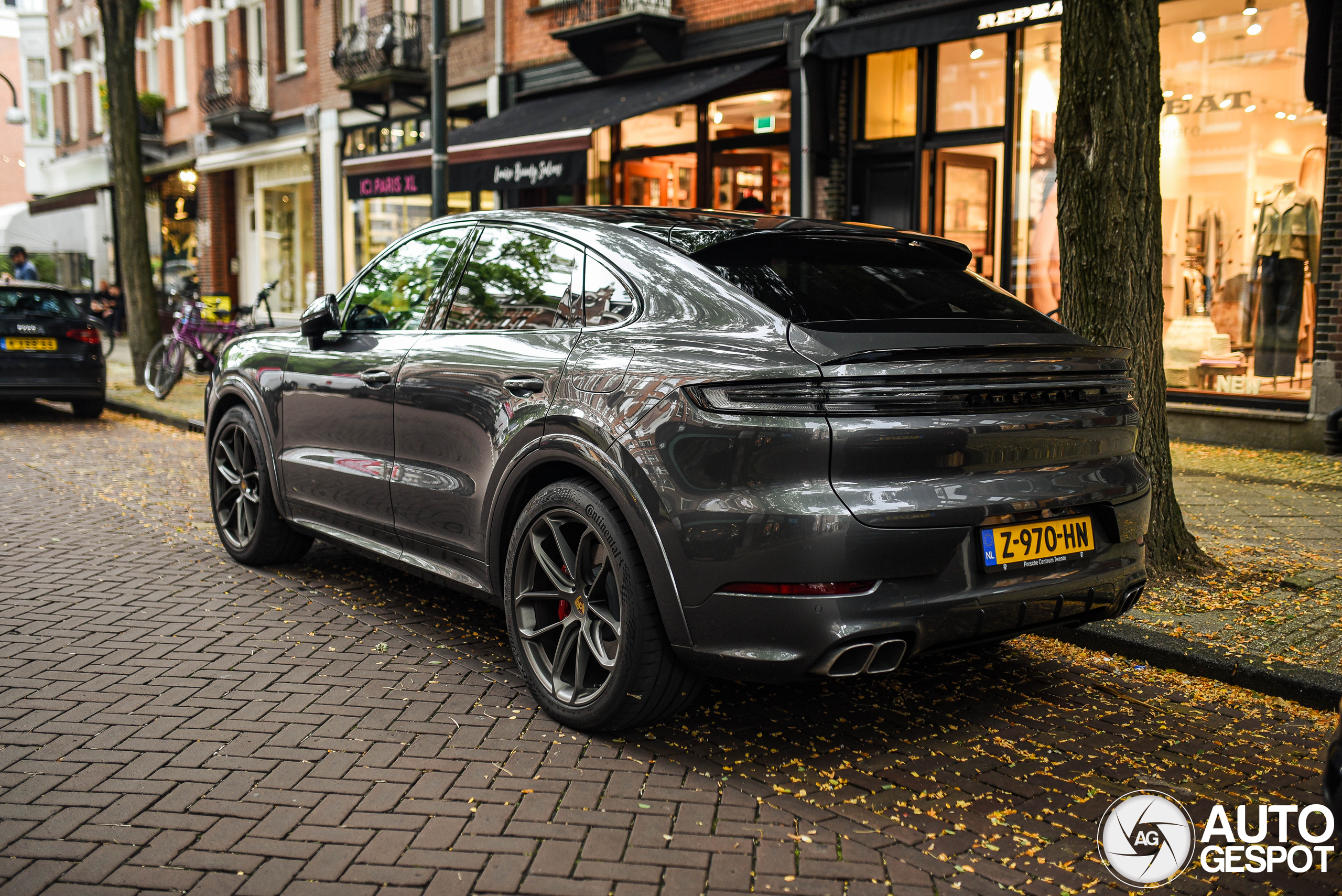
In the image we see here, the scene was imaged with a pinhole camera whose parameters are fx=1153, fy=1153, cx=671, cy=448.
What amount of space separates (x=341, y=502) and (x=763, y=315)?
245 centimetres

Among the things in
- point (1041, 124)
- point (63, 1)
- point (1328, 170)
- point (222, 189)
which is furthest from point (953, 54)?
point (63, 1)

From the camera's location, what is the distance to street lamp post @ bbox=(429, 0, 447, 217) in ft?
38.7

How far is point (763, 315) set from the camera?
3.40m

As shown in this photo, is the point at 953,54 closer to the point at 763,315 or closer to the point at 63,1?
the point at 763,315

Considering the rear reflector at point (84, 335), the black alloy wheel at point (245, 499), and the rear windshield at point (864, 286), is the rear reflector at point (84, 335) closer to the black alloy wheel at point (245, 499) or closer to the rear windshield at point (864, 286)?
the black alloy wheel at point (245, 499)

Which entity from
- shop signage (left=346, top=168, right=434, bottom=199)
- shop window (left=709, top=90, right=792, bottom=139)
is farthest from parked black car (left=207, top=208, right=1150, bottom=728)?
shop signage (left=346, top=168, right=434, bottom=199)

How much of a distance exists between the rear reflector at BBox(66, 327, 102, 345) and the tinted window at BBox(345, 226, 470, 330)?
8863mm

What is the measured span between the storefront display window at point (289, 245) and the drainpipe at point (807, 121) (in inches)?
525

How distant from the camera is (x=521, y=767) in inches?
136

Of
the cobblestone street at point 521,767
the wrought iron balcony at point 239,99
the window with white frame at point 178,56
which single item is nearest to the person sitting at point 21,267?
the wrought iron balcony at point 239,99

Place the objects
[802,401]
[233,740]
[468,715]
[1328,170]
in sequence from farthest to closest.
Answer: [1328,170]
[468,715]
[233,740]
[802,401]

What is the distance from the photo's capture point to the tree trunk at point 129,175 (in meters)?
15.3

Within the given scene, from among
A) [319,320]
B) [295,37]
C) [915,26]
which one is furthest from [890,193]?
[295,37]

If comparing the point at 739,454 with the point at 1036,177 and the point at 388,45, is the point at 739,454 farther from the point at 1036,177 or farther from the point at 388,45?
the point at 388,45
